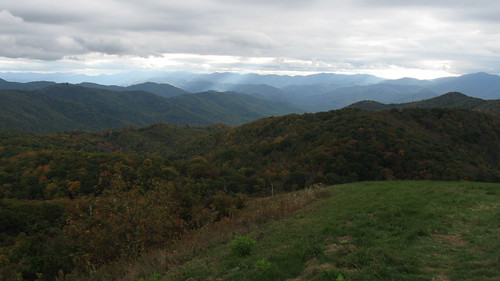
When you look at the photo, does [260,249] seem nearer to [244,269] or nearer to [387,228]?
[244,269]

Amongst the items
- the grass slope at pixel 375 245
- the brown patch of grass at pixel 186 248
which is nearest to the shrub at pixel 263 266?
the grass slope at pixel 375 245

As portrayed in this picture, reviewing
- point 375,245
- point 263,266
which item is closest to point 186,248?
point 263,266

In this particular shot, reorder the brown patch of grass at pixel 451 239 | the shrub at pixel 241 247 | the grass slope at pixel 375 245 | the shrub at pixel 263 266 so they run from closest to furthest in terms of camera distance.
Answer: the grass slope at pixel 375 245, the shrub at pixel 263 266, the brown patch of grass at pixel 451 239, the shrub at pixel 241 247

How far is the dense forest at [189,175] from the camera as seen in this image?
12.8m

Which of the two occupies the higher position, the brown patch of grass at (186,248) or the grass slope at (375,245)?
the grass slope at (375,245)

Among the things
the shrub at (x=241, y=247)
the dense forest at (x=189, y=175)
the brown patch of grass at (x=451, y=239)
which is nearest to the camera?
the brown patch of grass at (x=451, y=239)

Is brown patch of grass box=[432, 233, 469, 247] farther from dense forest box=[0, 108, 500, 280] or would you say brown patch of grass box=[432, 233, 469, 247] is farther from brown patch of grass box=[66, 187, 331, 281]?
dense forest box=[0, 108, 500, 280]

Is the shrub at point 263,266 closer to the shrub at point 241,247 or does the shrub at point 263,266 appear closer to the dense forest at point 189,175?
Answer: the shrub at point 241,247

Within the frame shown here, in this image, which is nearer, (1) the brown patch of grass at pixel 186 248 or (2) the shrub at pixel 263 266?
(2) the shrub at pixel 263 266

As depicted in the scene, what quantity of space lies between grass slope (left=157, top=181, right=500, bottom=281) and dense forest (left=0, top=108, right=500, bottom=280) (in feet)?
14.8

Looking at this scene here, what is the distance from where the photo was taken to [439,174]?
41312 millimetres

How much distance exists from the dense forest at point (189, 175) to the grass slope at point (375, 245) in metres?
4.51

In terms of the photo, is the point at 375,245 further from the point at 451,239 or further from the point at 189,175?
the point at 189,175

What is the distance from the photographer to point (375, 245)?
28.2 ft
